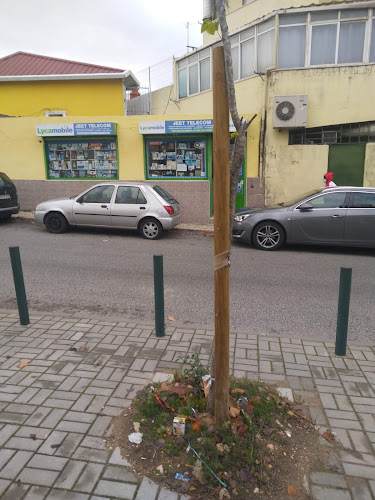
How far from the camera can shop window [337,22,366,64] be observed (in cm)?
1323

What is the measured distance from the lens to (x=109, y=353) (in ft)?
13.1

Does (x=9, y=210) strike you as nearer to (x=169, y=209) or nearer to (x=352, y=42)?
(x=169, y=209)

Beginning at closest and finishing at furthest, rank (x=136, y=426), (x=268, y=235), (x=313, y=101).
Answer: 1. (x=136, y=426)
2. (x=268, y=235)
3. (x=313, y=101)

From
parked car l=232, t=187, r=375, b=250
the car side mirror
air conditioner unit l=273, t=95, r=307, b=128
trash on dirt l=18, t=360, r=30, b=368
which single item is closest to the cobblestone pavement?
trash on dirt l=18, t=360, r=30, b=368

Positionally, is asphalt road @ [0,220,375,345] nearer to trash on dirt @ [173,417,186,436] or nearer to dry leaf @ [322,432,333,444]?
dry leaf @ [322,432,333,444]

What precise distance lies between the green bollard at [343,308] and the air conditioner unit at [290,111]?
1043 cm

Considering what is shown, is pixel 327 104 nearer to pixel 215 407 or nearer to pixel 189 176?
pixel 189 176

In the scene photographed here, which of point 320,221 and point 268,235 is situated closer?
point 320,221

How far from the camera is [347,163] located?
13.3 meters

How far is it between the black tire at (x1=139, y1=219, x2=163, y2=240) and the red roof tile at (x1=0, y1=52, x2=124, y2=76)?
940 centimetres

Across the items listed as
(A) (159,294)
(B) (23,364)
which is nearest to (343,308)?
(A) (159,294)

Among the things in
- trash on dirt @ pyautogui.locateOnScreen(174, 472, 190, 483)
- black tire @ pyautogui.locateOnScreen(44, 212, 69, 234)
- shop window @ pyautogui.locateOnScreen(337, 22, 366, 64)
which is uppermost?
shop window @ pyautogui.locateOnScreen(337, 22, 366, 64)

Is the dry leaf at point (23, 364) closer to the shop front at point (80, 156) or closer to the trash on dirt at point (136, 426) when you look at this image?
the trash on dirt at point (136, 426)

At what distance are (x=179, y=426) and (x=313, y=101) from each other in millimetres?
13016
